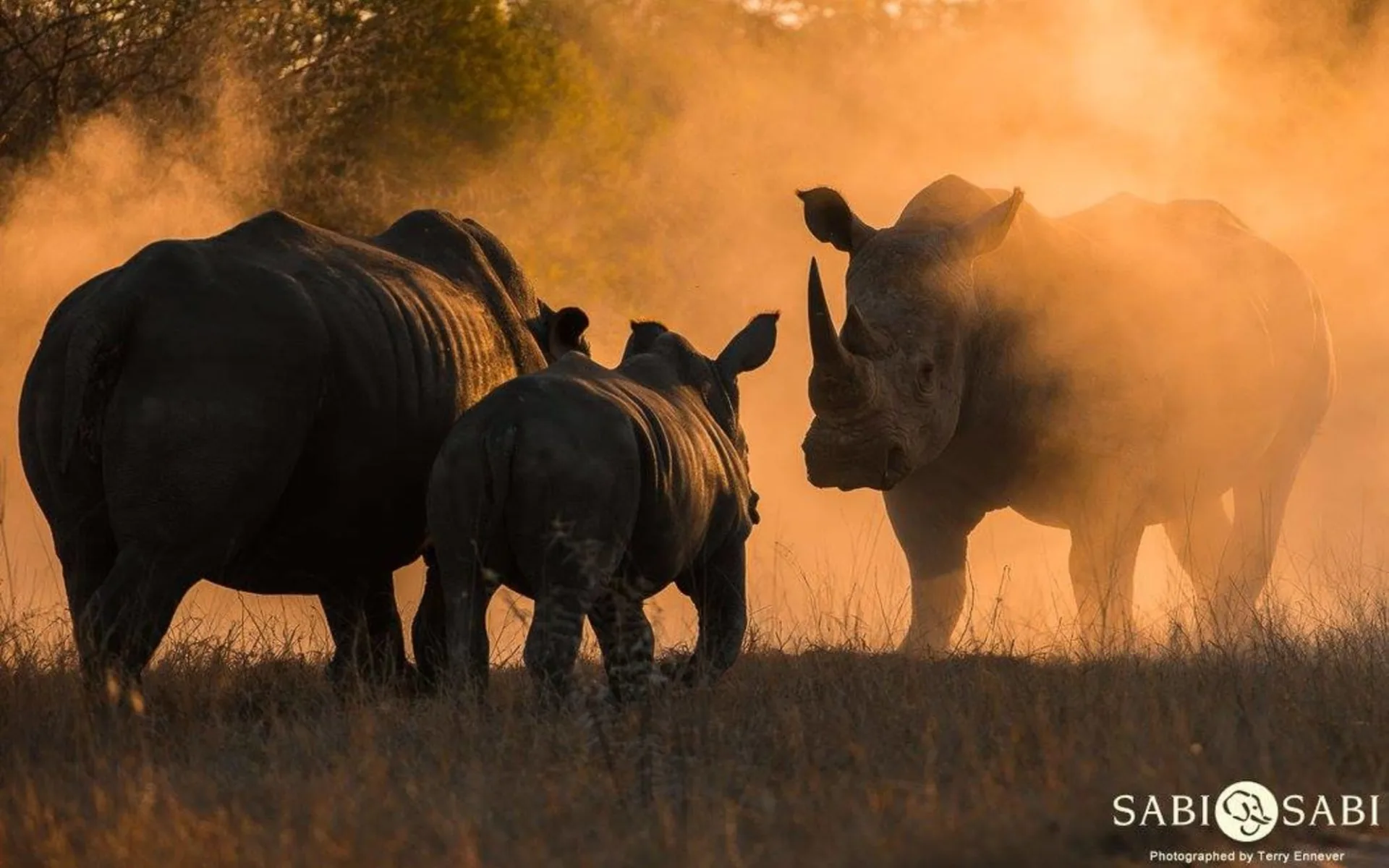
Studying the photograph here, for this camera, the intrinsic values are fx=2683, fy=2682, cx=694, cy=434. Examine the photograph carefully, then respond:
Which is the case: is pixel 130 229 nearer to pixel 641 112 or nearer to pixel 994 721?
pixel 641 112

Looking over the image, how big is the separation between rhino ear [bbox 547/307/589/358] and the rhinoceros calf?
679 mm

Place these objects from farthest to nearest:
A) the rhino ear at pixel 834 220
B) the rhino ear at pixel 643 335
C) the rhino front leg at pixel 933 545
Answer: the rhino front leg at pixel 933 545, the rhino ear at pixel 834 220, the rhino ear at pixel 643 335

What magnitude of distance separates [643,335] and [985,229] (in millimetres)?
2043

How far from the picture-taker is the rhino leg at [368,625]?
9.33m

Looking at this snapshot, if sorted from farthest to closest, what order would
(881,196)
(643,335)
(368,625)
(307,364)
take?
(881,196)
(643,335)
(368,625)
(307,364)

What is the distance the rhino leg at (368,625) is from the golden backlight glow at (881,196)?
9.26 ft

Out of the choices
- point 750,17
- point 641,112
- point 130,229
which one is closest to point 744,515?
point 130,229

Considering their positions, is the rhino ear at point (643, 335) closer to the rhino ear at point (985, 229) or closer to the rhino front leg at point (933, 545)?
the rhino ear at point (985, 229)

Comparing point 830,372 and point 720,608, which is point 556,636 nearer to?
point 720,608

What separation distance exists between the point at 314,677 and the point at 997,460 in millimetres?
3494

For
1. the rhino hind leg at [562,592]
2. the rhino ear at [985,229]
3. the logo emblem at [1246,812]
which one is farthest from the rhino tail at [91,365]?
the rhino ear at [985,229]

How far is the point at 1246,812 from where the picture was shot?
6.54m

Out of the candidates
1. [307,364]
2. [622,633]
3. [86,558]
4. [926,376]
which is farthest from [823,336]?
[86,558]

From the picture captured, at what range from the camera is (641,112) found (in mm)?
29688
